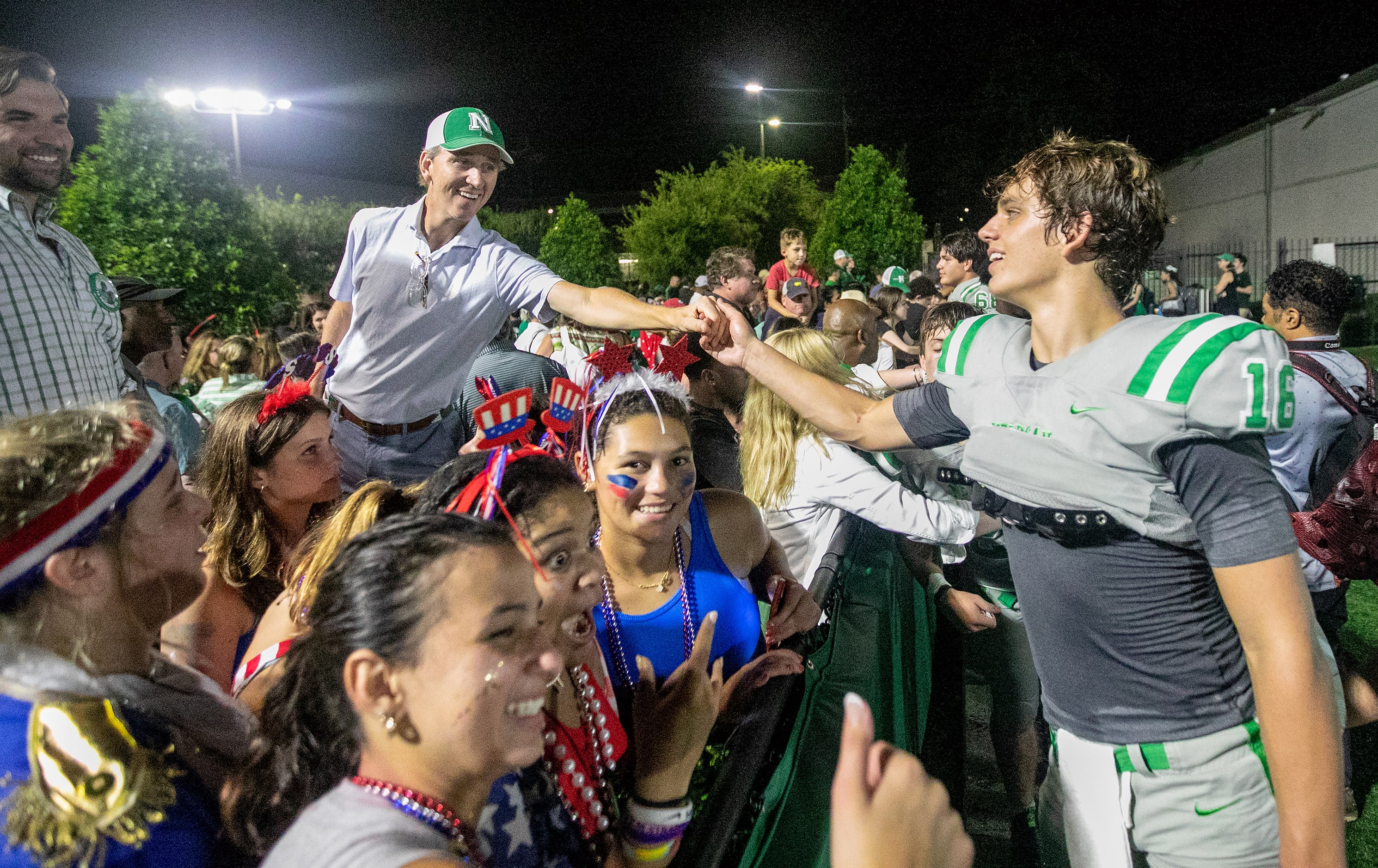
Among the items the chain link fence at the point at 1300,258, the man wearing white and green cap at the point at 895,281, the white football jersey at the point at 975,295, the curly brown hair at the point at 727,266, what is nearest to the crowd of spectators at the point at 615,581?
the white football jersey at the point at 975,295

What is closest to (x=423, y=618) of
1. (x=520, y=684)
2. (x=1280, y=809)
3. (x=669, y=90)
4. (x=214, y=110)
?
(x=520, y=684)

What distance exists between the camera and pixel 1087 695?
1877mm

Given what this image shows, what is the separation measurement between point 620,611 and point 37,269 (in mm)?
2040

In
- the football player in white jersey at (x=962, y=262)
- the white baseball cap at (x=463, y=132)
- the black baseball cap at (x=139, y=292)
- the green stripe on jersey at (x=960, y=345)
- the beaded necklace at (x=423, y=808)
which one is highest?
the white baseball cap at (x=463, y=132)

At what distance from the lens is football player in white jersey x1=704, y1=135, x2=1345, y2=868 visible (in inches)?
61.8

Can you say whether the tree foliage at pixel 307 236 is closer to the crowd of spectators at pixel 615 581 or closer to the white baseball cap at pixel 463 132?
the white baseball cap at pixel 463 132

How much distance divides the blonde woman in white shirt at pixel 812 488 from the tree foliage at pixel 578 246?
31919 mm

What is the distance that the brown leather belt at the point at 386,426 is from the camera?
3.85 metres

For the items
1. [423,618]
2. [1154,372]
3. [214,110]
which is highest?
[214,110]

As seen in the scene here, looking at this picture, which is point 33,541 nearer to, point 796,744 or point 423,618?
point 423,618

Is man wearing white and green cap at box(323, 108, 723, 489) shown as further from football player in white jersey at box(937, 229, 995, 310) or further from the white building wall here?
the white building wall

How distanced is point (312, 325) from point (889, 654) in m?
7.68

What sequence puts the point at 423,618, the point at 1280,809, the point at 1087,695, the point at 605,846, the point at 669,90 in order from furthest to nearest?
the point at 669,90 → the point at 1087,695 → the point at 605,846 → the point at 1280,809 → the point at 423,618

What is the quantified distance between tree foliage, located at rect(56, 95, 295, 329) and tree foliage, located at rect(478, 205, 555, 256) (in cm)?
2814
